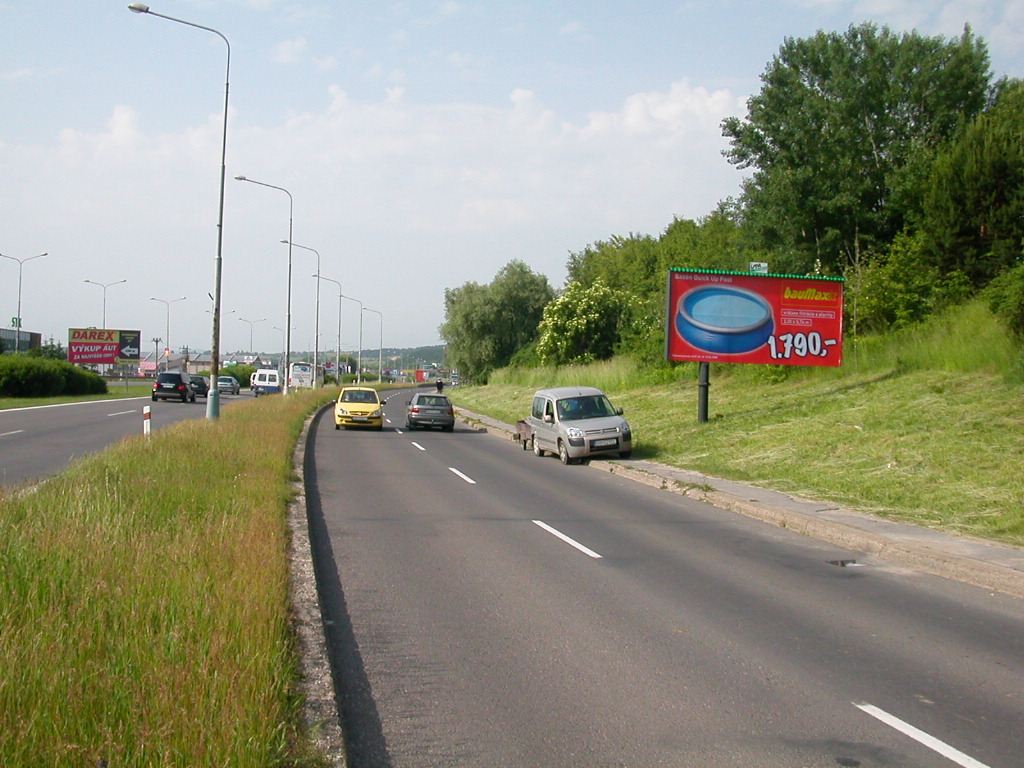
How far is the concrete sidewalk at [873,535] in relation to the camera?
9.37 metres

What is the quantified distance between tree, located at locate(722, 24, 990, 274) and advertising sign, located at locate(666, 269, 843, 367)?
37.7ft

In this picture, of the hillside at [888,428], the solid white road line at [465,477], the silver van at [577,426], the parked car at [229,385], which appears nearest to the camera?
the hillside at [888,428]

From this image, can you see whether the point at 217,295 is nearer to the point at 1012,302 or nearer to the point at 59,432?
the point at 59,432

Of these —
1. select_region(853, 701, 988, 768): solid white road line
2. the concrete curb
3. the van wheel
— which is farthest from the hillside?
the concrete curb

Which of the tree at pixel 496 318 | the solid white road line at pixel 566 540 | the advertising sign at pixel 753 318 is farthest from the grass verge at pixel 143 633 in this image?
the tree at pixel 496 318

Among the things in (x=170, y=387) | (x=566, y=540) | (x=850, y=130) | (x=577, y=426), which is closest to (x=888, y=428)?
(x=577, y=426)

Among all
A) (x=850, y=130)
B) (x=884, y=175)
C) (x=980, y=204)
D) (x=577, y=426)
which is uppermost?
(x=850, y=130)

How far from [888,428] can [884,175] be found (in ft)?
67.9

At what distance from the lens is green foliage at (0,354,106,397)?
169 feet

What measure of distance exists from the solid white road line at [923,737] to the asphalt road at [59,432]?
11538mm

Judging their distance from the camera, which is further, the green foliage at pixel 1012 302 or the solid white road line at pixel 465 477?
the green foliage at pixel 1012 302

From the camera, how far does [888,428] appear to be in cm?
1870

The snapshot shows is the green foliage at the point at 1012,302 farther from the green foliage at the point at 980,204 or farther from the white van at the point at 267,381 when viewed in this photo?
the white van at the point at 267,381

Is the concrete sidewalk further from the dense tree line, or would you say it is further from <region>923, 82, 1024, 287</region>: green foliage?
<region>923, 82, 1024, 287</region>: green foliage
